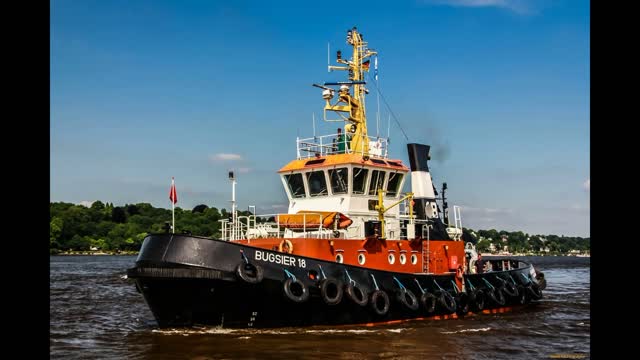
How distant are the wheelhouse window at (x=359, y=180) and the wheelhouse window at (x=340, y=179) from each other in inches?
9.0

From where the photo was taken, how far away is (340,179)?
16344 millimetres

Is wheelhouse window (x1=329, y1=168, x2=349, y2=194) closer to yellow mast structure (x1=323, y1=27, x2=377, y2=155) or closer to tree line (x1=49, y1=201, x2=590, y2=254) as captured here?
yellow mast structure (x1=323, y1=27, x2=377, y2=155)

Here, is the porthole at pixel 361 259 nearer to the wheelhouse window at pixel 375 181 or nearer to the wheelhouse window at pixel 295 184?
the wheelhouse window at pixel 375 181

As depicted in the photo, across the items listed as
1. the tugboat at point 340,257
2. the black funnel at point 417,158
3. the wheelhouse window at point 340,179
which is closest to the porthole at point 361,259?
the tugboat at point 340,257

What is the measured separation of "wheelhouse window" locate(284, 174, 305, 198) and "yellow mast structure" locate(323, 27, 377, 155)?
171cm

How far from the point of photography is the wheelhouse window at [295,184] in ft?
56.5

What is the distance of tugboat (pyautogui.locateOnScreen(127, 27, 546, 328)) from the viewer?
12.6m

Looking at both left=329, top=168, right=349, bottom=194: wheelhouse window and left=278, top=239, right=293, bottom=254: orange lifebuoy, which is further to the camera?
left=329, top=168, right=349, bottom=194: wheelhouse window

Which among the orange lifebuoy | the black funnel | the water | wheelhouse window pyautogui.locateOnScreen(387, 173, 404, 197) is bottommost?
the water

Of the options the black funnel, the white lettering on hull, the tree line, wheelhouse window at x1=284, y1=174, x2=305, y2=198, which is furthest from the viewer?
the tree line

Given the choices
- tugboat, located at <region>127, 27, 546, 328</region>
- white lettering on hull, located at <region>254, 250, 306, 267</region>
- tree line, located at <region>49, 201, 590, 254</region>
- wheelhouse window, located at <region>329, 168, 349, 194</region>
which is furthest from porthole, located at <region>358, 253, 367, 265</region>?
tree line, located at <region>49, 201, 590, 254</region>

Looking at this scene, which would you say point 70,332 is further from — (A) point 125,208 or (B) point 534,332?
(A) point 125,208

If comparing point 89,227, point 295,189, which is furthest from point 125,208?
point 295,189
